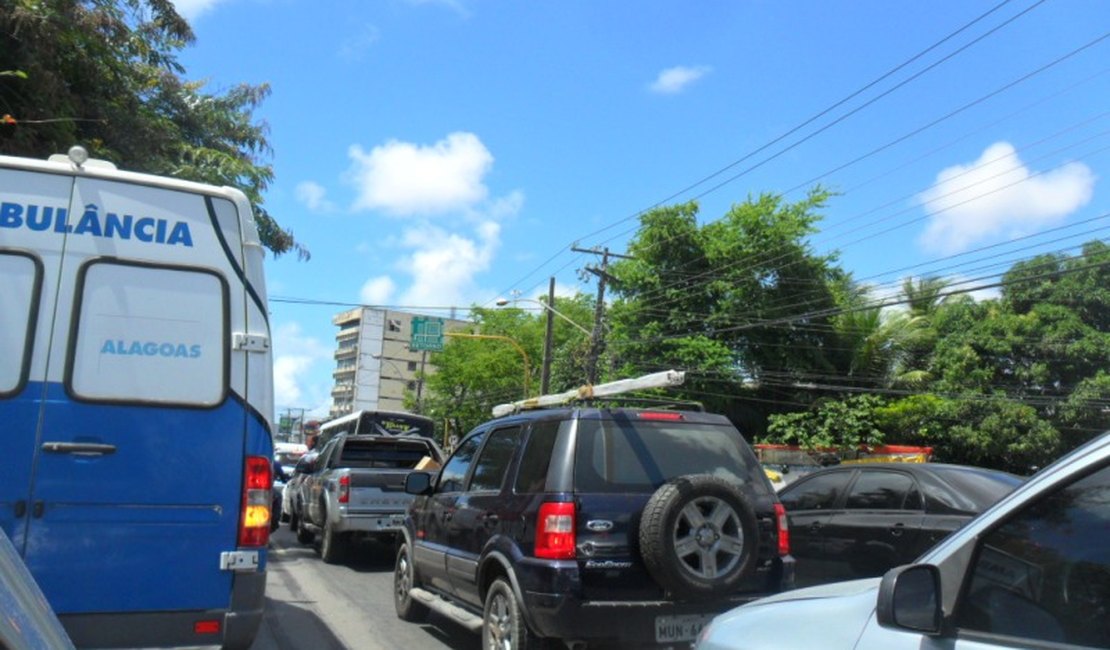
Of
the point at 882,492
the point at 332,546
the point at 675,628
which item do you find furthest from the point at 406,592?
the point at 332,546

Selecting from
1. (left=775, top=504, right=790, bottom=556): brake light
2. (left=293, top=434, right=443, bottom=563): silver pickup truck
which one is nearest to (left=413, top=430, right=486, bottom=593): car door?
(left=775, top=504, right=790, bottom=556): brake light

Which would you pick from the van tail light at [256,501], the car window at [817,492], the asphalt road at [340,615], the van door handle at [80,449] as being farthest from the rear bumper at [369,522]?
the van door handle at [80,449]

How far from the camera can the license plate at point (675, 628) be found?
554 cm

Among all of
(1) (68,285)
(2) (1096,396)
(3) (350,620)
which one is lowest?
(3) (350,620)

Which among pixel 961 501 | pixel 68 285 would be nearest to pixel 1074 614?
pixel 68 285

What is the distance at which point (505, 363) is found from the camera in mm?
55250

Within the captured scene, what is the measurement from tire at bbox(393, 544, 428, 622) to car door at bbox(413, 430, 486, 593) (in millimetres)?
179

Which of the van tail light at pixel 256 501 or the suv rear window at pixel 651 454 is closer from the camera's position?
the van tail light at pixel 256 501

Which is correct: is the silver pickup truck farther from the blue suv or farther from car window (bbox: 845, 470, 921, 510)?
car window (bbox: 845, 470, 921, 510)

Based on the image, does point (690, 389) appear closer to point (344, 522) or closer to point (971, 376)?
point (971, 376)

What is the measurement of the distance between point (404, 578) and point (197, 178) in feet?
24.8

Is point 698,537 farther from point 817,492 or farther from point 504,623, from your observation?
point 817,492

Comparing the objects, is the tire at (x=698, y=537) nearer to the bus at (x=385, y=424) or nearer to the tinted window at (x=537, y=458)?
the tinted window at (x=537, y=458)

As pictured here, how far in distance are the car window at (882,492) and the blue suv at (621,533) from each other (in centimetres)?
208
